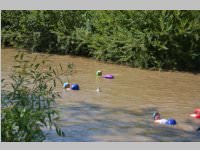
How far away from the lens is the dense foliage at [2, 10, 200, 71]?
13.3 m

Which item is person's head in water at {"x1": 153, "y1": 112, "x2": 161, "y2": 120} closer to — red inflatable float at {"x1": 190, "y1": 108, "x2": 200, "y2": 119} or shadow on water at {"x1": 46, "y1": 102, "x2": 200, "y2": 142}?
shadow on water at {"x1": 46, "y1": 102, "x2": 200, "y2": 142}

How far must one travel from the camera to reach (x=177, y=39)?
44.2 feet

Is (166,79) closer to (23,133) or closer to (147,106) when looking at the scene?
(147,106)

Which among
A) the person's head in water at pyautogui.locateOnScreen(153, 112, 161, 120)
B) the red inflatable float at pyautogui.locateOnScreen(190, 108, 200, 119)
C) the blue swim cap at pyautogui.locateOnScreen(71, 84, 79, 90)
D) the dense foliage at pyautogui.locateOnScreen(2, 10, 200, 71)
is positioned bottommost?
the red inflatable float at pyautogui.locateOnScreen(190, 108, 200, 119)

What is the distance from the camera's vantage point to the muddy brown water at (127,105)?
723 centimetres

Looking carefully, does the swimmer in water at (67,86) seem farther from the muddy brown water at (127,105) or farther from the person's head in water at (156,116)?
the person's head in water at (156,116)

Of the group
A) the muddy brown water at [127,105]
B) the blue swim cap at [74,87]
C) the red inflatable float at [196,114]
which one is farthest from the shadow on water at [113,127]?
the blue swim cap at [74,87]

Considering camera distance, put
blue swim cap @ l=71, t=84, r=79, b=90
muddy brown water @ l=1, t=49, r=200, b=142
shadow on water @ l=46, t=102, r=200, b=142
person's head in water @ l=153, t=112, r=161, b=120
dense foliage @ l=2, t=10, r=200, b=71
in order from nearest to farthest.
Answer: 1. shadow on water @ l=46, t=102, r=200, b=142
2. muddy brown water @ l=1, t=49, r=200, b=142
3. person's head in water @ l=153, t=112, r=161, b=120
4. blue swim cap @ l=71, t=84, r=79, b=90
5. dense foliage @ l=2, t=10, r=200, b=71

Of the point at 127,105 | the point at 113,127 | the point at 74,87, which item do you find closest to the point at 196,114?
the point at 127,105

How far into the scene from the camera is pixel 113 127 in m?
7.53

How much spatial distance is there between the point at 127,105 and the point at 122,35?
4966mm

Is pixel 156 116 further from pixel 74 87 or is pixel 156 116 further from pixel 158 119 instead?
pixel 74 87

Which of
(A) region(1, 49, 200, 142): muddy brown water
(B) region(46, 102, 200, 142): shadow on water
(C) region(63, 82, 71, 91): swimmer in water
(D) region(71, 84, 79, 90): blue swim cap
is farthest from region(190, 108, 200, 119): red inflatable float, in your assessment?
(C) region(63, 82, 71, 91): swimmer in water

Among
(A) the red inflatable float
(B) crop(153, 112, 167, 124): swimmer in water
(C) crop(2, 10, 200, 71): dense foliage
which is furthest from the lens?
(C) crop(2, 10, 200, 71): dense foliage
